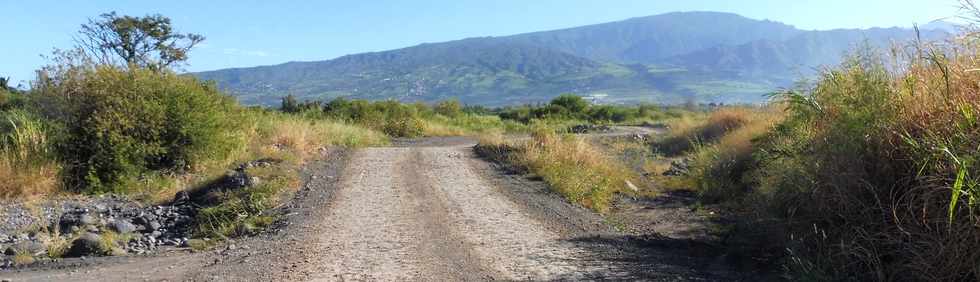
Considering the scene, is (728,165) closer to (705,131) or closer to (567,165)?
(567,165)

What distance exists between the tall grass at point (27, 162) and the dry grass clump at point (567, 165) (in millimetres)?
8084

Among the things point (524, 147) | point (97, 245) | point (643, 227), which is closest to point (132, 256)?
point (97, 245)

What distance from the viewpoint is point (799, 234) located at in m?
6.07

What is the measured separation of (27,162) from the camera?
1144cm

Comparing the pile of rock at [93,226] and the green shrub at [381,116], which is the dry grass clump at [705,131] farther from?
the pile of rock at [93,226]

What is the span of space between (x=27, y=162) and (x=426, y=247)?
8035 millimetres

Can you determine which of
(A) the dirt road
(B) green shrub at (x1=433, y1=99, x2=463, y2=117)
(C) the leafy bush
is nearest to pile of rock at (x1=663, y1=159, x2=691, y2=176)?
(A) the dirt road

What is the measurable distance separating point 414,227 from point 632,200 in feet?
15.7

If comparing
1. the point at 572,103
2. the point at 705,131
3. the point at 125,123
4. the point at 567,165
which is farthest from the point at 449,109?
the point at 125,123

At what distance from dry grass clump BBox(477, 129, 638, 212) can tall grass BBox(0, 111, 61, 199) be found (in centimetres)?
808

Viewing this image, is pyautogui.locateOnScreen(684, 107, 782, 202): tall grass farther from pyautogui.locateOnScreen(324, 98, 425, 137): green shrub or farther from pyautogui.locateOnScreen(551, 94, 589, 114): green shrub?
pyautogui.locateOnScreen(551, 94, 589, 114): green shrub

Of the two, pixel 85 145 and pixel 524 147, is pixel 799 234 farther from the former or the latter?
pixel 85 145

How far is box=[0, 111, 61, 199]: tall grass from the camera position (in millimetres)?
10938

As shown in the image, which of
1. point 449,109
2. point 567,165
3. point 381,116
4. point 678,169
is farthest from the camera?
point 449,109
